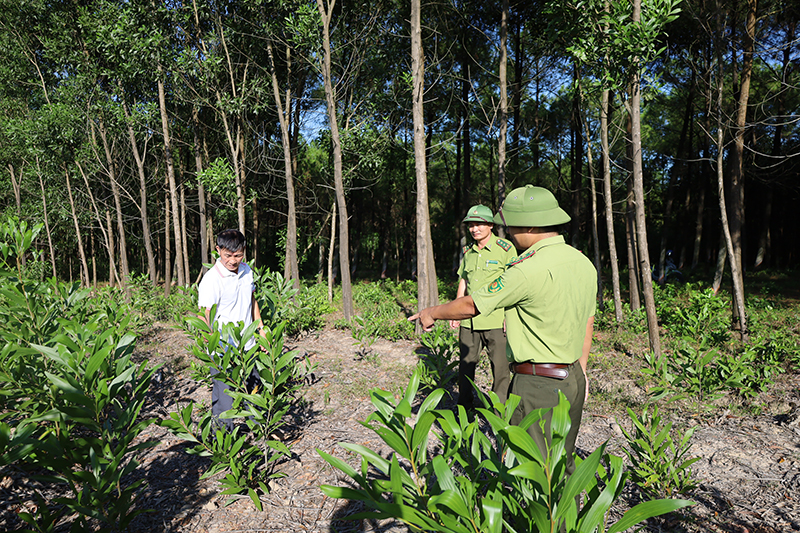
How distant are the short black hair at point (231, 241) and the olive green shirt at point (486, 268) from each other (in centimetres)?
210

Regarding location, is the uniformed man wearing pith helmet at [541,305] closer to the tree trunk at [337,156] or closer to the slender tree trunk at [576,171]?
the tree trunk at [337,156]

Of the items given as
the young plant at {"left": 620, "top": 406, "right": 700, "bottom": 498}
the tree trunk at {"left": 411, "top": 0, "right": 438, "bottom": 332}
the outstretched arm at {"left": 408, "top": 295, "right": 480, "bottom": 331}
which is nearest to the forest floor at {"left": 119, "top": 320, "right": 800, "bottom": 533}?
the young plant at {"left": 620, "top": 406, "right": 700, "bottom": 498}

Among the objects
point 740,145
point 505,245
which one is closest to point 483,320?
point 505,245

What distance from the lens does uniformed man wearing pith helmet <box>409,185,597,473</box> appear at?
7.52 feet

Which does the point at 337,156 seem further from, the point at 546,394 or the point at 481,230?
the point at 546,394

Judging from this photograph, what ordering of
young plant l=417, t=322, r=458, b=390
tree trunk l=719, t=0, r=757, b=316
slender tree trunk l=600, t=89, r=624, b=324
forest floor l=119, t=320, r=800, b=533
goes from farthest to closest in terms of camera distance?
slender tree trunk l=600, t=89, r=624, b=324 → tree trunk l=719, t=0, r=757, b=316 → young plant l=417, t=322, r=458, b=390 → forest floor l=119, t=320, r=800, b=533

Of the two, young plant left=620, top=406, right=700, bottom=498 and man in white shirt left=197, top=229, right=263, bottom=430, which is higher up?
man in white shirt left=197, top=229, right=263, bottom=430

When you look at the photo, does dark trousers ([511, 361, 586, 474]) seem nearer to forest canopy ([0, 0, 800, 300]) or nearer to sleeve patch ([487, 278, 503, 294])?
sleeve patch ([487, 278, 503, 294])

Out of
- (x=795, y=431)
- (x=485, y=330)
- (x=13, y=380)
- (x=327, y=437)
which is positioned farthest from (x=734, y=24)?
(x=13, y=380)

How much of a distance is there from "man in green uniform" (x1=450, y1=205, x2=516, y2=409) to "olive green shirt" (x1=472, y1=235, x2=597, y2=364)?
1.78 meters

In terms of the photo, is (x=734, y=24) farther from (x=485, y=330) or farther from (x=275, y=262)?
(x=275, y=262)

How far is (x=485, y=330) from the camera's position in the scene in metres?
4.30

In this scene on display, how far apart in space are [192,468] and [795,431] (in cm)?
552

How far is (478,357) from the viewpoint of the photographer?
4.28 metres
